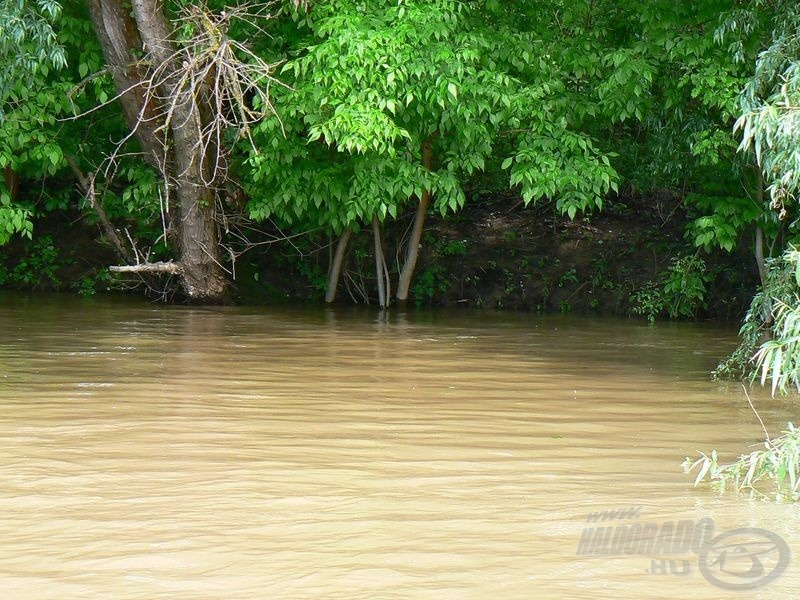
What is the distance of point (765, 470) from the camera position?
4.30m

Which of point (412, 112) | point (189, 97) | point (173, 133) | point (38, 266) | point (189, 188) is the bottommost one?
point (38, 266)

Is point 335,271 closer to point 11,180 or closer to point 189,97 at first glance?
point 189,97

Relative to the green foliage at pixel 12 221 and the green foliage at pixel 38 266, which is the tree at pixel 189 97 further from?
the green foliage at pixel 38 266

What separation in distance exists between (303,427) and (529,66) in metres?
7.60

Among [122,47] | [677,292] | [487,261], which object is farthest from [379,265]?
[122,47]

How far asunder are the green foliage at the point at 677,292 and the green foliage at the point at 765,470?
9.02 m

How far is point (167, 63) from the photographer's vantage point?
1155 centimetres

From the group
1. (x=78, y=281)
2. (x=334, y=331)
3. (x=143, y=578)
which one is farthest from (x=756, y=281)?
(x=143, y=578)

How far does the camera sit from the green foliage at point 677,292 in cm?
1348

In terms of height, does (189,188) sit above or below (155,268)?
above

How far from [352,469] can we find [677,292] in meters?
9.91

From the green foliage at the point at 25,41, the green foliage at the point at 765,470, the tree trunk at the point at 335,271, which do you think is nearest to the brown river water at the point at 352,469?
the green foliage at the point at 765,470

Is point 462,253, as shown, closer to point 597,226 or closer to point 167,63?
point 597,226

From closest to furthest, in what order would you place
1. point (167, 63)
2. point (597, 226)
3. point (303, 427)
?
point (303, 427), point (167, 63), point (597, 226)
